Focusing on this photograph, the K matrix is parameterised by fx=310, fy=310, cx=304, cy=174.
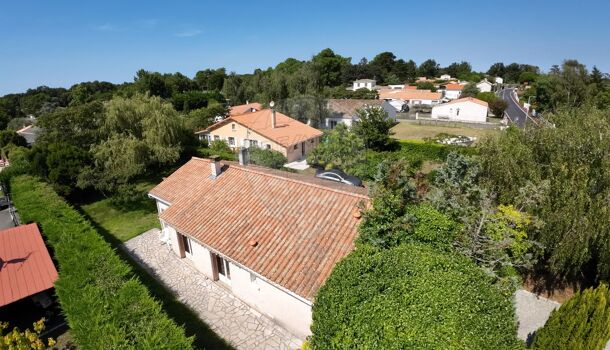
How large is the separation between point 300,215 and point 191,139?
86.9ft

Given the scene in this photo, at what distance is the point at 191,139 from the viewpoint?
Answer: 3581 centimetres

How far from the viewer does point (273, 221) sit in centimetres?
1355

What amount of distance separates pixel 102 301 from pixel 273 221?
21.6 ft

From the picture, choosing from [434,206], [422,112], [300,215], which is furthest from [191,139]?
[422,112]

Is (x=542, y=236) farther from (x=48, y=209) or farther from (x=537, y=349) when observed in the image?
(x=48, y=209)

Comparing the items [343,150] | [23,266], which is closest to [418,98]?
[343,150]

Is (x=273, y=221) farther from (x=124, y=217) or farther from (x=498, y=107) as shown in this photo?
(x=498, y=107)

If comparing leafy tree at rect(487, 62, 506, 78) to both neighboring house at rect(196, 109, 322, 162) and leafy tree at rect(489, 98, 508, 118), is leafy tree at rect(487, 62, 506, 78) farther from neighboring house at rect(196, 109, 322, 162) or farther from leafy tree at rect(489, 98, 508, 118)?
neighboring house at rect(196, 109, 322, 162)

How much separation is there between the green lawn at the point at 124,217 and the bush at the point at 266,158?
32.3 ft

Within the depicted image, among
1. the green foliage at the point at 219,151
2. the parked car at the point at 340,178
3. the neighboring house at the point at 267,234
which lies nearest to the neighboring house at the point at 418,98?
the green foliage at the point at 219,151

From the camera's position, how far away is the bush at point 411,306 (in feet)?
22.1

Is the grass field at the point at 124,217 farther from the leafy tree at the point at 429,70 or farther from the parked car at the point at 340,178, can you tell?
the leafy tree at the point at 429,70

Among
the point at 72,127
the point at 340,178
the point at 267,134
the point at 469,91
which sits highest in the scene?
the point at 72,127

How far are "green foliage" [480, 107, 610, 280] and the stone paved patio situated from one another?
10639mm
